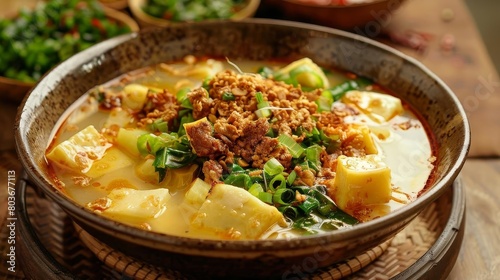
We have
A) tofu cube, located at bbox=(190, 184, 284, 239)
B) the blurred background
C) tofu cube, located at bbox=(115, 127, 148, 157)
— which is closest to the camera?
tofu cube, located at bbox=(190, 184, 284, 239)

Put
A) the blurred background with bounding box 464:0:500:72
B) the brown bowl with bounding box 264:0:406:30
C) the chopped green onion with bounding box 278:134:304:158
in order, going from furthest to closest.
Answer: the blurred background with bounding box 464:0:500:72 < the brown bowl with bounding box 264:0:406:30 < the chopped green onion with bounding box 278:134:304:158

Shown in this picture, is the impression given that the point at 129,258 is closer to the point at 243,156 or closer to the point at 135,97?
the point at 243,156

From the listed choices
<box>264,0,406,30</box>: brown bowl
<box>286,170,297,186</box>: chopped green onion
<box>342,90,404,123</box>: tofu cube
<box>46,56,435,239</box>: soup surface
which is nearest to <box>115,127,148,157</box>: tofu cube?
<box>46,56,435,239</box>: soup surface

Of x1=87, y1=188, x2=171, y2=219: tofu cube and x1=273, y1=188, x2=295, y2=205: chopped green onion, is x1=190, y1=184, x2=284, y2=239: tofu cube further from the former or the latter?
x1=87, y1=188, x2=171, y2=219: tofu cube

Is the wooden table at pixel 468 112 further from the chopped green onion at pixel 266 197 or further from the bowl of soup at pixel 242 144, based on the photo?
the chopped green onion at pixel 266 197

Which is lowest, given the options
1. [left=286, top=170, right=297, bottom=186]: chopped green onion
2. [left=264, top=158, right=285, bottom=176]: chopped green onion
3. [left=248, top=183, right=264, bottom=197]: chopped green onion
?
[left=248, top=183, right=264, bottom=197]: chopped green onion

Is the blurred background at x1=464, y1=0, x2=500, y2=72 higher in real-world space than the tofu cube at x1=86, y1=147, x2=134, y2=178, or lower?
lower

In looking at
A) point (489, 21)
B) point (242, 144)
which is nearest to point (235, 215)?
point (242, 144)

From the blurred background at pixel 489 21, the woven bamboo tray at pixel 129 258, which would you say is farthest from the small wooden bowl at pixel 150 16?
the blurred background at pixel 489 21
